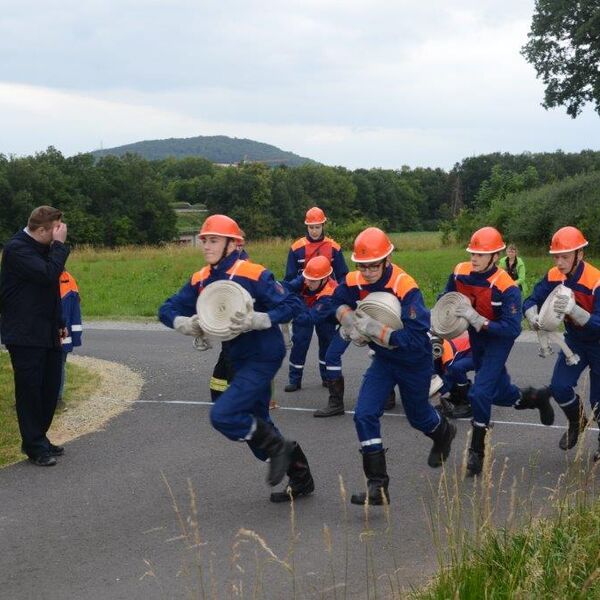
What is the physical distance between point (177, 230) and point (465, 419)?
85305 mm

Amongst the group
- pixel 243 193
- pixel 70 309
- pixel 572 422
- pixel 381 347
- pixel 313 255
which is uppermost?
pixel 243 193

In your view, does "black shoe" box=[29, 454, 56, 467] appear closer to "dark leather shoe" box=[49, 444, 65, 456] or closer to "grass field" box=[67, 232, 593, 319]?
"dark leather shoe" box=[49, 444, 65, 456]

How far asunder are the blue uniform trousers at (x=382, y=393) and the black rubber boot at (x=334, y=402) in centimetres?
323

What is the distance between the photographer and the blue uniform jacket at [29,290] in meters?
8.49

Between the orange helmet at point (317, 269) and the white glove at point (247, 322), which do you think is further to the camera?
the orange helmet at point (317, 269)

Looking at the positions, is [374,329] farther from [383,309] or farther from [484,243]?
[484,243]

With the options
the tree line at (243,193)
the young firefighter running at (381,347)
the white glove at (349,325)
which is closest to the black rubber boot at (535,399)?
the young firefighter running at (381,347)

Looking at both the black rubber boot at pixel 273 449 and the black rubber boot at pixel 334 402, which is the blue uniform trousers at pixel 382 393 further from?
the black rubber boot at pixel 334 402

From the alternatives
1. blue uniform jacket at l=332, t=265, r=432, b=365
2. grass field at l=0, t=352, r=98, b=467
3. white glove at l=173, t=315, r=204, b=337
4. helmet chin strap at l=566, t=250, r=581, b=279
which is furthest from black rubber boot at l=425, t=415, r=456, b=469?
grass field at l=0, t=352, r=98, b=467

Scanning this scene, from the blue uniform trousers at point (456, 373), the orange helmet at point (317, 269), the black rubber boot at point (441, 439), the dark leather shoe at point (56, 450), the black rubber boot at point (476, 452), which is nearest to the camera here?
the black rubber boot at point (441, 439)

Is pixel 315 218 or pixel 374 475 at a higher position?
pixel 315 218

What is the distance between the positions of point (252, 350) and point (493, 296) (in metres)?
2.32

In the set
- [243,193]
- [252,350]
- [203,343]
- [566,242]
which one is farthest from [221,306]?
[243,193]

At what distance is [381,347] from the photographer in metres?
7.43
